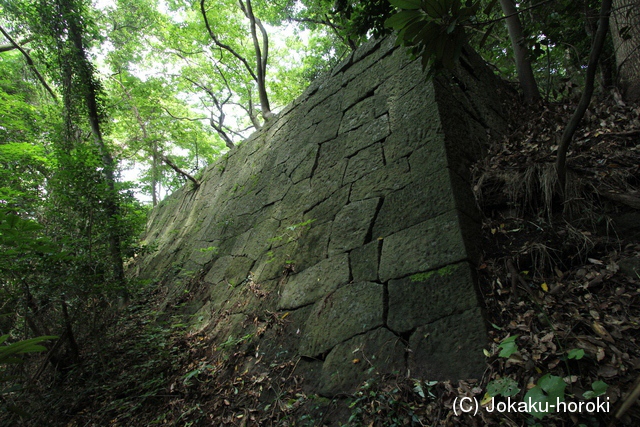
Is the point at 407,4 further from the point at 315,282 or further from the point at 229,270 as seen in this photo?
the point at 229,270

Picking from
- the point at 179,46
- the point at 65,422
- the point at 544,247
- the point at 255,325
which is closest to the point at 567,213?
the point at 544,247

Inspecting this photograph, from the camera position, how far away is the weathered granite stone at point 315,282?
2.38 meters

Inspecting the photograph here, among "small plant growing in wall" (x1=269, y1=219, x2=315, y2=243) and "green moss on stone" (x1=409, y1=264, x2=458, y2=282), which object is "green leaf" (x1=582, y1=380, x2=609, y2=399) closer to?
"green moss on stone" (x1=409, y1=264, x2=458, y2=282)

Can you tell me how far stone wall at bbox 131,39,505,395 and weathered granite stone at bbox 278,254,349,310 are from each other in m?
0.01

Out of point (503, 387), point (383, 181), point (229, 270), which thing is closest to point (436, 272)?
point (503, 387)

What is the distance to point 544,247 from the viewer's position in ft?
A: 5.90

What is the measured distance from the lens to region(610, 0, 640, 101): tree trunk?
262cm

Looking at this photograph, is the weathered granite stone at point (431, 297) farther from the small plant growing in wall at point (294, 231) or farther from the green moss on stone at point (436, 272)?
the small plant growing in wall at point (294, 231)

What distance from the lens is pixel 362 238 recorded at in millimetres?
2412

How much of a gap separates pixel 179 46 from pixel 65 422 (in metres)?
10.2

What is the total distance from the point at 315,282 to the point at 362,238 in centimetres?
55

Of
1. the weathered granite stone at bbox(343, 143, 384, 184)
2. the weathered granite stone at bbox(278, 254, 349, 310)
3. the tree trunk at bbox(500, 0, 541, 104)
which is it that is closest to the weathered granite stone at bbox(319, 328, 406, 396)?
the weathered granite stone at bbox(278, 254, 349, 310)

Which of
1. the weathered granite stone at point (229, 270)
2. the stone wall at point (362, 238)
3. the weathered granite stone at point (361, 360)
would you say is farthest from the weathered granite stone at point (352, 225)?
the weathered granite stone at point (229, 270)

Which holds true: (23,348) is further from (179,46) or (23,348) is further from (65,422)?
(179,46)
